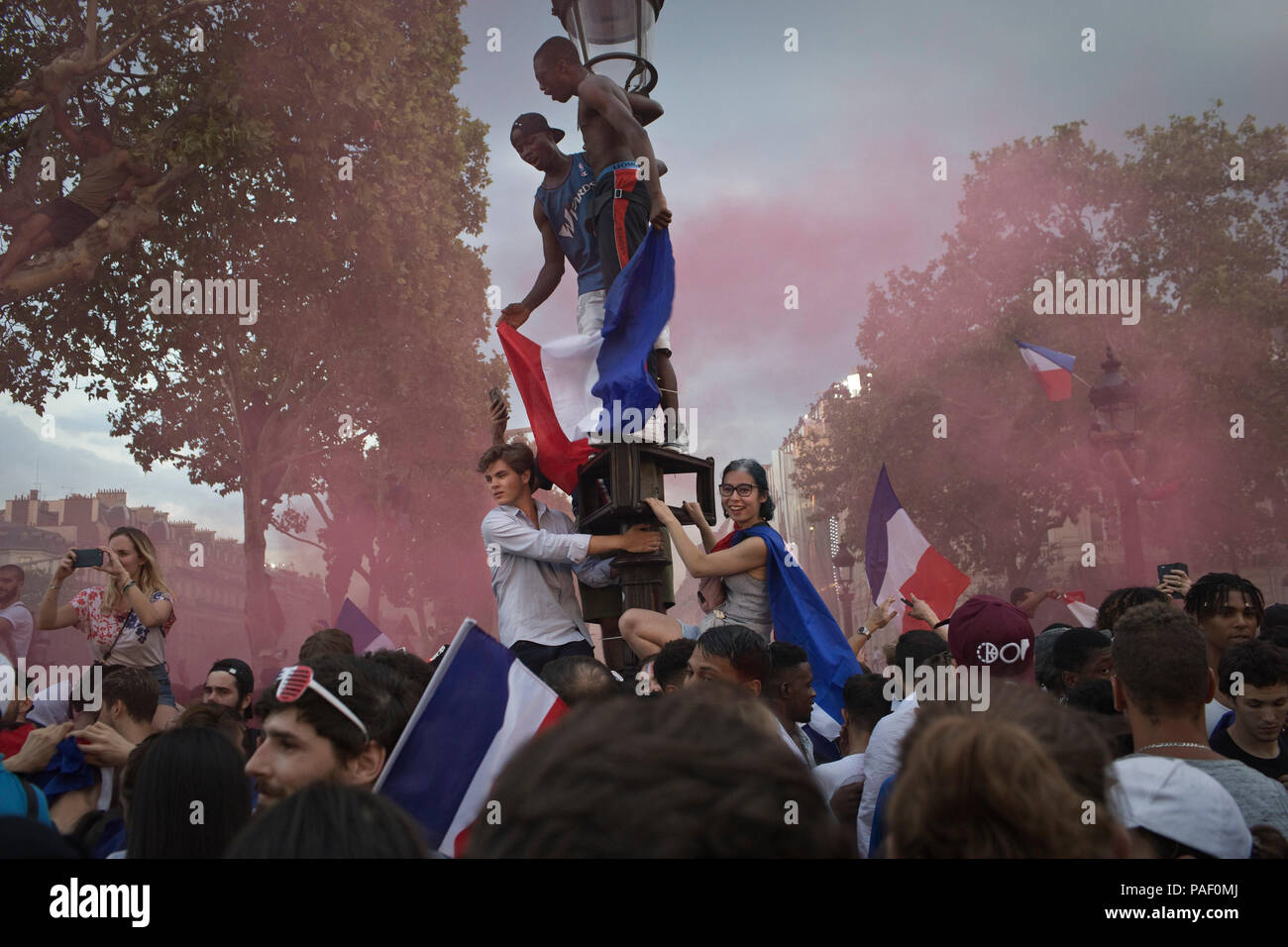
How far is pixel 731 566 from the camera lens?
16.4 feet

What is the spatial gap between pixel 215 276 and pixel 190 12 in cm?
382

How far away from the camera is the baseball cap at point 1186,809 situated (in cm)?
218

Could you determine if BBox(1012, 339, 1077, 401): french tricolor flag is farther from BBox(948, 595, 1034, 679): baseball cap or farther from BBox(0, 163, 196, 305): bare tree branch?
BBox(0, 163, 196, 305): bare tree branch

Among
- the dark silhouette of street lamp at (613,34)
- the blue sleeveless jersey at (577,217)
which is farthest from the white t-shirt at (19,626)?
the dark silhouette of street lamp at (613,34)

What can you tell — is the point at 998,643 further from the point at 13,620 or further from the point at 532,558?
the point at 13,620

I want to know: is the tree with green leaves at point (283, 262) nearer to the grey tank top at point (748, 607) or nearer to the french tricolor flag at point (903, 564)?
the french tricolor flag at point (903, 564)

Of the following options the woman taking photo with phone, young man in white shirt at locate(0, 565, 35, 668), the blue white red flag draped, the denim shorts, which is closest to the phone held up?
the woman taking photo with phone

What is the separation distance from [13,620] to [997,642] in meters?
6.97

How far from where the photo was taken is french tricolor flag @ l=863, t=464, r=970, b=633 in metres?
7.92

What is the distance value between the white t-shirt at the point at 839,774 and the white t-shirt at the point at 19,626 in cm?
611

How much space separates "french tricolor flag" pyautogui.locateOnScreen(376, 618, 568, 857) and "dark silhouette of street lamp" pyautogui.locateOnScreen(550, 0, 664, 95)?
142 inches
